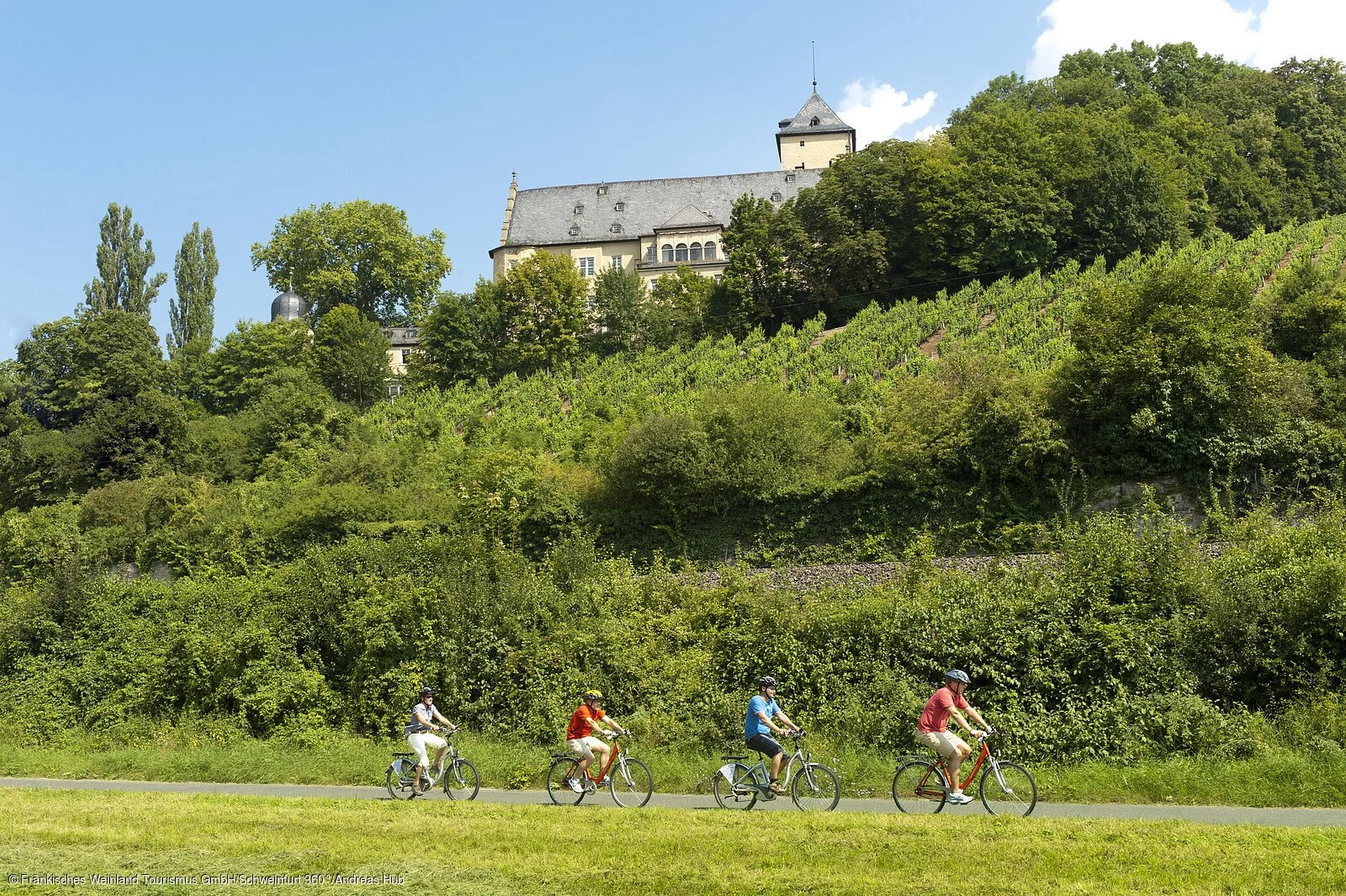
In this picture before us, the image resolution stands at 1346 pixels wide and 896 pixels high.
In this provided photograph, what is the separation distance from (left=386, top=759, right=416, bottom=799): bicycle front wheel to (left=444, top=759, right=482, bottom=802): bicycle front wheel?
0.52m

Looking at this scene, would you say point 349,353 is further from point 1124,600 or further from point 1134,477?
point 1124,600

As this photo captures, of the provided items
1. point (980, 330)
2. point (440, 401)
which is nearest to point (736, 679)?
point (980, 330)

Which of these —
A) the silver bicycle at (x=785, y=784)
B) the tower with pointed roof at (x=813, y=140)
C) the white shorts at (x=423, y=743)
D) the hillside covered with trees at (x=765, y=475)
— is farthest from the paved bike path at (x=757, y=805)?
the tower with pointed roof at (x=813, y=140)

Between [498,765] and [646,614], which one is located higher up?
[646,614]

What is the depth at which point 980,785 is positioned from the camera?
537 inches

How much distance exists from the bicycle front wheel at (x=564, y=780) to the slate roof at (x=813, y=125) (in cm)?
9259

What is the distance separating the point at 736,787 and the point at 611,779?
176 cm

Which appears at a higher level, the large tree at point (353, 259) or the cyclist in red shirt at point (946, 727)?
the large tree at point (353, 259)

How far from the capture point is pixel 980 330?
153 feet

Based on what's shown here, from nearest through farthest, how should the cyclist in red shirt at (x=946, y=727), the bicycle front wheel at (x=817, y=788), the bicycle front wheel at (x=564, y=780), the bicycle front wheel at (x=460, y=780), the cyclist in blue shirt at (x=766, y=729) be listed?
the cyclist in red shirt at (x=946, y=727), the bicycle front wheel at (x=817, y=788), the cyclist in blue shirt at (x=766, y=729), the bicycle front wheel at (x=564, y=780), the bicycle front wheel at (x=460, y=780)

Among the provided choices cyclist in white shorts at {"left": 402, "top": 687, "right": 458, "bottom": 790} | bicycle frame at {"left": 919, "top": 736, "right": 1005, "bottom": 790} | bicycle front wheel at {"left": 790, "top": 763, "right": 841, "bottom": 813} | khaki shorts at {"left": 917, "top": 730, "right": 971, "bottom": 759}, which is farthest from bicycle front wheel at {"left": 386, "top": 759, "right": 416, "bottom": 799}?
khaki shorts at {"left": 917, "top": 730, "right": 971, "bottom": 759}

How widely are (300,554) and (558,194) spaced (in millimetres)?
62145

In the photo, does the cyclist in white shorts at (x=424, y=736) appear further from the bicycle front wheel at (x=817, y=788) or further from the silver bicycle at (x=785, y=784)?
the bicycle front wheel at (x=817, y=788)

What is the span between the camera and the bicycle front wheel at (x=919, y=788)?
538 inches
